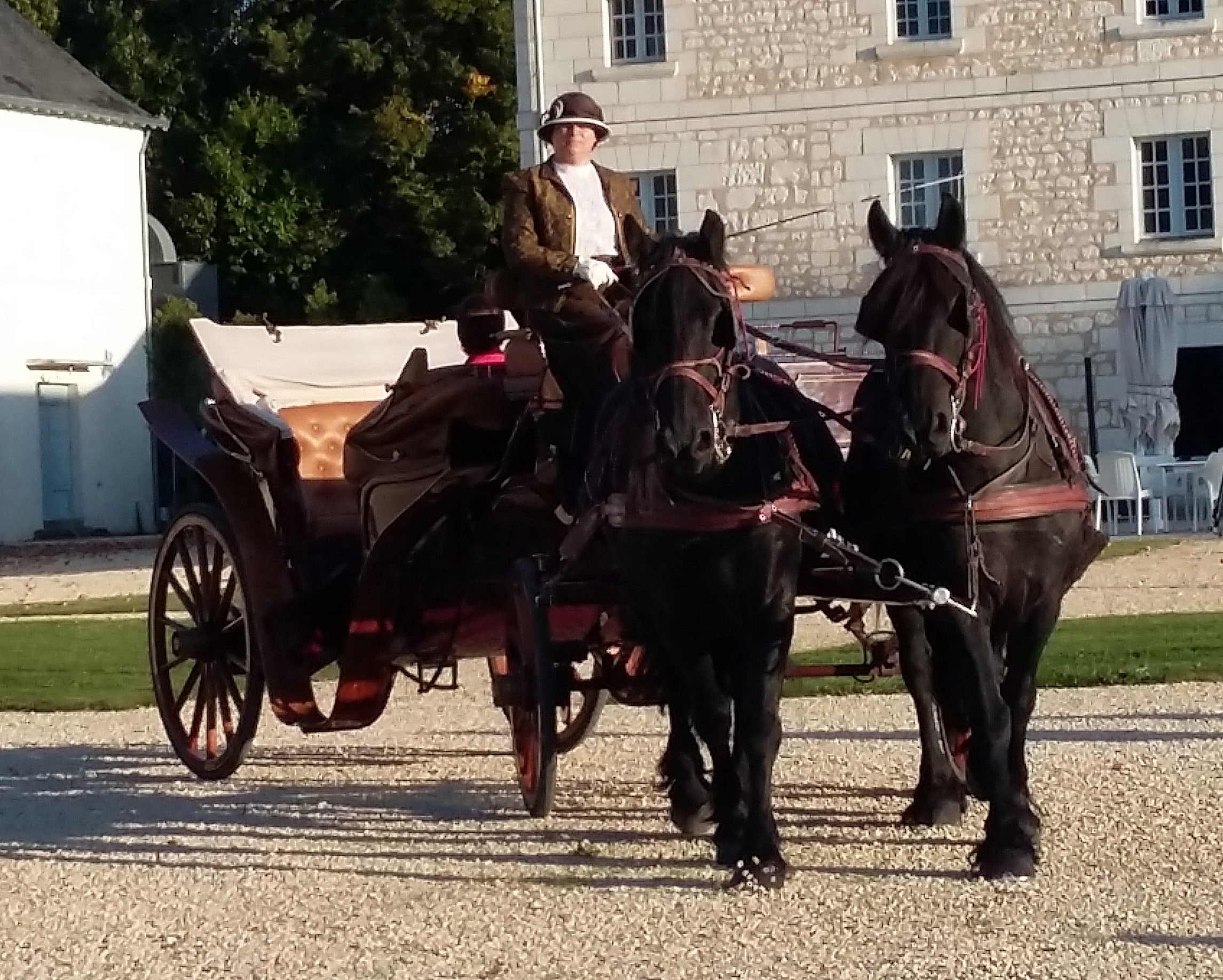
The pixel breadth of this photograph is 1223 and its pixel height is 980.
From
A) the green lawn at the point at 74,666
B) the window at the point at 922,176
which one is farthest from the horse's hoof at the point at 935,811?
the window at the point at 922,176

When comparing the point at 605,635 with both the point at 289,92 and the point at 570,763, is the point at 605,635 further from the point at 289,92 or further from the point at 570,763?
the point at 289,92

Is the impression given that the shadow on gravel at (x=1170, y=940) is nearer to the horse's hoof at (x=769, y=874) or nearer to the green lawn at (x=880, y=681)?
the horse's hoof at (x=769, y=874)

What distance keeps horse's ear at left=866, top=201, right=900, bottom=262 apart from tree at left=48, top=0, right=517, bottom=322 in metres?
29.3

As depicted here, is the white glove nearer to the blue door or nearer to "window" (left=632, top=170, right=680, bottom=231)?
"window" (left=632, top=170, right=680, bottom=231)

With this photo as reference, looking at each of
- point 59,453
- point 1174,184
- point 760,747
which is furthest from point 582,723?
point 59,453

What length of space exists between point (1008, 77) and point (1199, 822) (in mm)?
21945

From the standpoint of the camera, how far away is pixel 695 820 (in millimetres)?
8242

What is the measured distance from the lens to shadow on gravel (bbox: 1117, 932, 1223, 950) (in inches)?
250

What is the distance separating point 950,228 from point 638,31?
23568 millimetres

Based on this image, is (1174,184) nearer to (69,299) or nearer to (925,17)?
(925,17)

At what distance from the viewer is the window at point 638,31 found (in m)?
30.1

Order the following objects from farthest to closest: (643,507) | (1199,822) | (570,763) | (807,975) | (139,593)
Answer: (139,593) < (570,763) < (1199,822) < (643,507) < (807,975)

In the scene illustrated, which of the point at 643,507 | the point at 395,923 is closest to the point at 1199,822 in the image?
the point at 643,507

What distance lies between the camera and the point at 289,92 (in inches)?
1551
